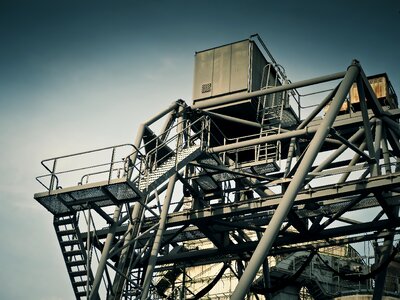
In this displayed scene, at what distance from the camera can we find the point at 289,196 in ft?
64.5

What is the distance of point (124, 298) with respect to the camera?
24.2m

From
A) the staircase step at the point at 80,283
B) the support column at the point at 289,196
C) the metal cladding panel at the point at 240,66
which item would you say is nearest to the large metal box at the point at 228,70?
the metal cladding panel at the point at 240,66

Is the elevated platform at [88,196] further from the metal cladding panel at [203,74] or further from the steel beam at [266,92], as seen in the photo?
the metal cladding panel at [203,74]

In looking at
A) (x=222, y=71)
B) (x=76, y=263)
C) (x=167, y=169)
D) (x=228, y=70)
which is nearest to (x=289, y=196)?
(x=167, y=169)

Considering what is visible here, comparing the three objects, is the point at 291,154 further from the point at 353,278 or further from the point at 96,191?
the point at 96,191

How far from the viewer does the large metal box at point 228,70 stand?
85.6 feet

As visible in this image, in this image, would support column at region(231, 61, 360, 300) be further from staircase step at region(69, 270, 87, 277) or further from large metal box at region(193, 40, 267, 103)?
staircase step at region(69, 270, 87, 277)

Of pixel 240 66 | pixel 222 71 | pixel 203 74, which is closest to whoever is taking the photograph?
pixel 240 66

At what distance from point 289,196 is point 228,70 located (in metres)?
8.19

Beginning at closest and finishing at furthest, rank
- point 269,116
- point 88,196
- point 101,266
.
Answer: point 88,196
point 101,266
point 269,116

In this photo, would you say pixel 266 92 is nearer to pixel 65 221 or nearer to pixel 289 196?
pixel 289 196

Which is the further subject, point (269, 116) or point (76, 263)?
point (269, 116)

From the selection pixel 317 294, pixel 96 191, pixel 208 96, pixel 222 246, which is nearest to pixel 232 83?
pixel 208 96

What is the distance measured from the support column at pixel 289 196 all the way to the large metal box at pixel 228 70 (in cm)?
470
